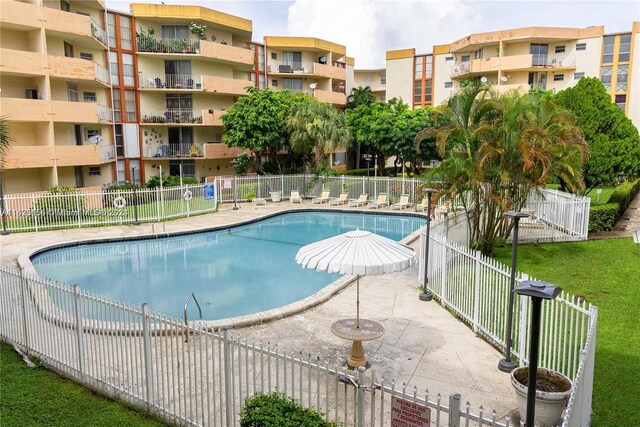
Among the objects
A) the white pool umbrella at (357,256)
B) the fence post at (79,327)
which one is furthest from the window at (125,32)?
the white pool umbrella at (357,256)

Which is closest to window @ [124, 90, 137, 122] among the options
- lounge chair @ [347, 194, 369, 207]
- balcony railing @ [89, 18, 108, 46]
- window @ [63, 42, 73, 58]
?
balcony railing @ [89, 18, 108, 46]

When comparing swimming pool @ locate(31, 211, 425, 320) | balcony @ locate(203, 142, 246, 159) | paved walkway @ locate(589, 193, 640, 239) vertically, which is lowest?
swimming pool @ locate(31, 211, 425, 320)

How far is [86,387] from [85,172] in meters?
26.8

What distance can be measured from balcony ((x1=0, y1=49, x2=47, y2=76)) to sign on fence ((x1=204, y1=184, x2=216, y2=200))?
34.8ft

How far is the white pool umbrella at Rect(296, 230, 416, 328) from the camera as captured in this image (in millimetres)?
7500

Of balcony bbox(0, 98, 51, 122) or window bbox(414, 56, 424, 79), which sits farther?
window bbox(414, 56, 424, 79)

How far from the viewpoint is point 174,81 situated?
119 ft

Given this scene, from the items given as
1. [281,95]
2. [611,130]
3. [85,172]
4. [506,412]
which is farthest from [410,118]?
[506,412]

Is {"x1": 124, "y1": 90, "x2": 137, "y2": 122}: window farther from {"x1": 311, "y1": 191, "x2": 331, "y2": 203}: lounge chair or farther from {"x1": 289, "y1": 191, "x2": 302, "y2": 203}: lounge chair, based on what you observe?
{"x1": 311, "y1": 191, "x2": 331, "y2": 203}: lounge chair

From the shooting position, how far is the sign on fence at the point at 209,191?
26.4 m

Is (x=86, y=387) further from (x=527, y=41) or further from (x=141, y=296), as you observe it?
(x=527, y=41)

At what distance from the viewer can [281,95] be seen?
32656mm

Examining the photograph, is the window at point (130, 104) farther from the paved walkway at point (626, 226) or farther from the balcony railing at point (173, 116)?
the paved walkway at point (626, 226)

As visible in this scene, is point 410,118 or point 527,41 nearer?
point 410,118
